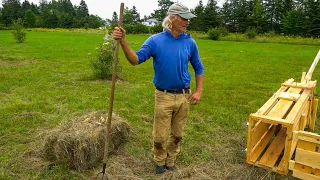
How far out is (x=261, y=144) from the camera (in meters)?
4.27

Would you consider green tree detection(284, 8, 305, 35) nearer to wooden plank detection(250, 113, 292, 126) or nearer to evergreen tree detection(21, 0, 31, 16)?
wooden plank detection(250, 113, 292, 126)

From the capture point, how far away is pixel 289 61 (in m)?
14.5

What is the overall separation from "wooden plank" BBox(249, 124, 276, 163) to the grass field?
0.58 feet

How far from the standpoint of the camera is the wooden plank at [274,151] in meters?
3.83

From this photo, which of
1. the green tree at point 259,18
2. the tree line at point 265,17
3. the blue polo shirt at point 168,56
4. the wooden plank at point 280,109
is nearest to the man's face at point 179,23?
the blue polo shirt at point 168,56

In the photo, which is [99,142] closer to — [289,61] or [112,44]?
[112,44]

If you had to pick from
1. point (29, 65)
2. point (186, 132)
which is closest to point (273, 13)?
point (29, 65)

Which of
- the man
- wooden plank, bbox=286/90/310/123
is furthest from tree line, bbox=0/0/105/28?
the man

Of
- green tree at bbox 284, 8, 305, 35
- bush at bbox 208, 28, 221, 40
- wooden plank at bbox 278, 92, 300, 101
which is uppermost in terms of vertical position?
green tree at bbox 284, 8, 305, 35

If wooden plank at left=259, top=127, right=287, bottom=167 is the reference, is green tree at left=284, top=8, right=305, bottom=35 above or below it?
above

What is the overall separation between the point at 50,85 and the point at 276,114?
663cm

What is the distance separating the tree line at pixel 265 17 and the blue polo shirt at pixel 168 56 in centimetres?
4123

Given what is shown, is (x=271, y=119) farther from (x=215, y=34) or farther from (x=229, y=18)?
(x=229, y=18)

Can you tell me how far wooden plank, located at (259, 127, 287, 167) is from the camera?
151 inches
